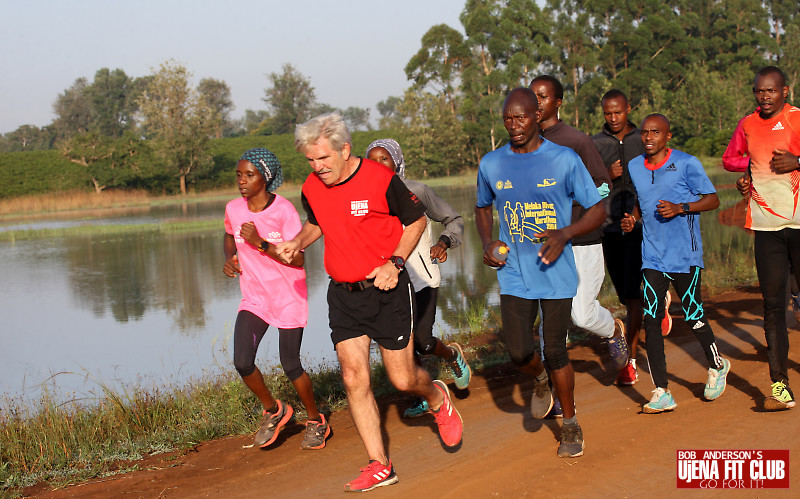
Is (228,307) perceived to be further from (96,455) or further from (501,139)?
(501,139)

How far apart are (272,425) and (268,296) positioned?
0.95 m

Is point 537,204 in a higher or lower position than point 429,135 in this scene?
lower

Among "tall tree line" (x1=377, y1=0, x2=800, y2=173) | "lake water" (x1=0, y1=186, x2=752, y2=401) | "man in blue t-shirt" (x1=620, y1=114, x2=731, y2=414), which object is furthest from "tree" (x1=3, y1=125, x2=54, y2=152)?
"man in blue t-shirt" (x1=620, y1=114, x2=731, y2=414)

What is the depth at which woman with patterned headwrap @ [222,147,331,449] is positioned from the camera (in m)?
5.75

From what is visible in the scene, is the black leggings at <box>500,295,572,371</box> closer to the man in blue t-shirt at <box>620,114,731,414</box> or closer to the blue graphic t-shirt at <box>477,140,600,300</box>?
the blue graphic t-shirt at <box>477,140,600,300</box>

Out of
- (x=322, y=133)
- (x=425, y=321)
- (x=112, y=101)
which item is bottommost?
(x=425, y=321)

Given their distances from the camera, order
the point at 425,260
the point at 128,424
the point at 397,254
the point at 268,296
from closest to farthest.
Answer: the point at 397,254 → the point at 268,296 → the point at 425,260 → the point at 128,424

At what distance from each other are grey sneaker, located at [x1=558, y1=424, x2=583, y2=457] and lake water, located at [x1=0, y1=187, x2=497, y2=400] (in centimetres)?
424

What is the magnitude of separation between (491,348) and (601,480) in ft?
12.9

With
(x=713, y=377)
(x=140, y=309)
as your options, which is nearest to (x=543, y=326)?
(x=713, y=377)

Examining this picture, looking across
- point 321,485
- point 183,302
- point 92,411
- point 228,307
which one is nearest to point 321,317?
point 228,307

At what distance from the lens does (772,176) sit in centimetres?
601

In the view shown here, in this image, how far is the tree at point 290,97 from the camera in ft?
290
